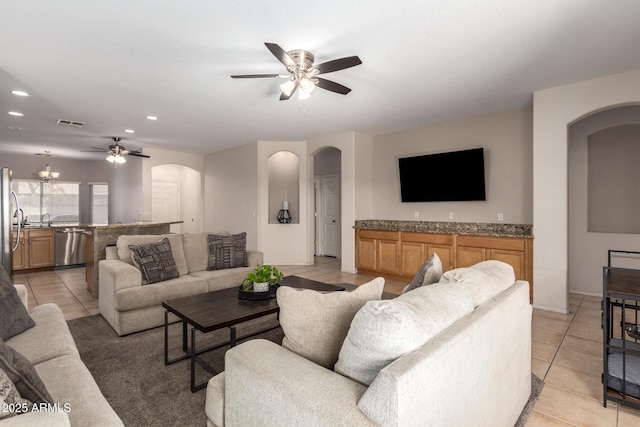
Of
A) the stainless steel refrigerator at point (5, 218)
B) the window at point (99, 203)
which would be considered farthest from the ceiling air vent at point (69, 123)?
the window at point (99, 203)

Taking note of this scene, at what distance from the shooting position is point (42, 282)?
5230 millimetres

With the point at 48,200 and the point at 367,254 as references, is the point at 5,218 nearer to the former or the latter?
the point at 367,254

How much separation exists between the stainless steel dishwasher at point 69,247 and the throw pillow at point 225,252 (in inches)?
154

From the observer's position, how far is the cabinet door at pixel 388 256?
5.22 meters

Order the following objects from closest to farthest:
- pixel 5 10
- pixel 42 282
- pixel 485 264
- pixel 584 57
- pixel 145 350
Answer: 1. pixel 485 264
2. pixel 5 10
3. pixel 145 350
4. pixel 584 57
5. pixel 42 282

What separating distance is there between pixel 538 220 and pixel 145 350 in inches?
173

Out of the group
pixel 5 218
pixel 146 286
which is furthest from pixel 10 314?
pixel 5 218

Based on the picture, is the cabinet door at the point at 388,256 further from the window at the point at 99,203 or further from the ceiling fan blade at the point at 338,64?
the window at the point at 99,203

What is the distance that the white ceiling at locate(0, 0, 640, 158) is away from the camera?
7.50 feet

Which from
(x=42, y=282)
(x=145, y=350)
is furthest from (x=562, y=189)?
(x=42, y=282)

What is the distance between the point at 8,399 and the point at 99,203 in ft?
30.8

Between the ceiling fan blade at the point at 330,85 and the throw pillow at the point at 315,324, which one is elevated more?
the ceiling fan blade at the point at 330,85

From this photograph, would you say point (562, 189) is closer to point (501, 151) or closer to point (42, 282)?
point (501, 151)

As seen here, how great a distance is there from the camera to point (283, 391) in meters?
1.07
